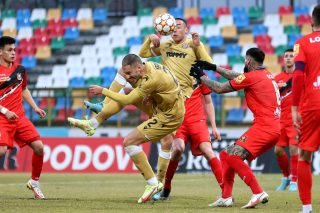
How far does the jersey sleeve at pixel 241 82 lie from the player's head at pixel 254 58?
284 mm

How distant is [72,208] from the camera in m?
11.7

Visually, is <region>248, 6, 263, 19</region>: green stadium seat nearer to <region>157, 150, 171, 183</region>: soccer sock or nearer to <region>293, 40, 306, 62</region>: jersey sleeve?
<region>157, 150, 171, 183</region>: soccer sock

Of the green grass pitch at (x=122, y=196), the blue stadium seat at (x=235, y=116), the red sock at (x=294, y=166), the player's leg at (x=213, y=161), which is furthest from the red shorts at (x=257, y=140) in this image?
the blue stadium seat at (x=235, y=116)

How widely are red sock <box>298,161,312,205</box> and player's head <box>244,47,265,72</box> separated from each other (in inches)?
88.0

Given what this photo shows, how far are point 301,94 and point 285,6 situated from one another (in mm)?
24063

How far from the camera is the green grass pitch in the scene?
465 inches

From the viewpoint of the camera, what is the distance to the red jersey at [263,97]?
12219 mm

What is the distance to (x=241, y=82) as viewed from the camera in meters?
12.1

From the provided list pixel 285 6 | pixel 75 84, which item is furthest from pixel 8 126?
pixel 285 6

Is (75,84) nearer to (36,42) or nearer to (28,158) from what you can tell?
(36,42)

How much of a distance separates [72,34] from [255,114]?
77.5 ft

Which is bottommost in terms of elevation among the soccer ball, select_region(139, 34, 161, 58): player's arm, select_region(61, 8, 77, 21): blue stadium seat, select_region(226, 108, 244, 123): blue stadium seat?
select_region(226, 108, 244, 123): blue stadium seat

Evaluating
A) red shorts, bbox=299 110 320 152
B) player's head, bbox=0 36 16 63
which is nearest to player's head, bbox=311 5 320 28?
red shorts, bbox=299 110 320 152

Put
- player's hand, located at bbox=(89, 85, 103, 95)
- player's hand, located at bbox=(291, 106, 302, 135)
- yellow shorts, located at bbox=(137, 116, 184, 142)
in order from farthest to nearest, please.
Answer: yellow shorts, located at bbox=(137, 116, 184, 142) < player's hand, located at bbox=(89, 85, 103, 95) < player's hand, located at bbox=(291, 106, 302, 135)
